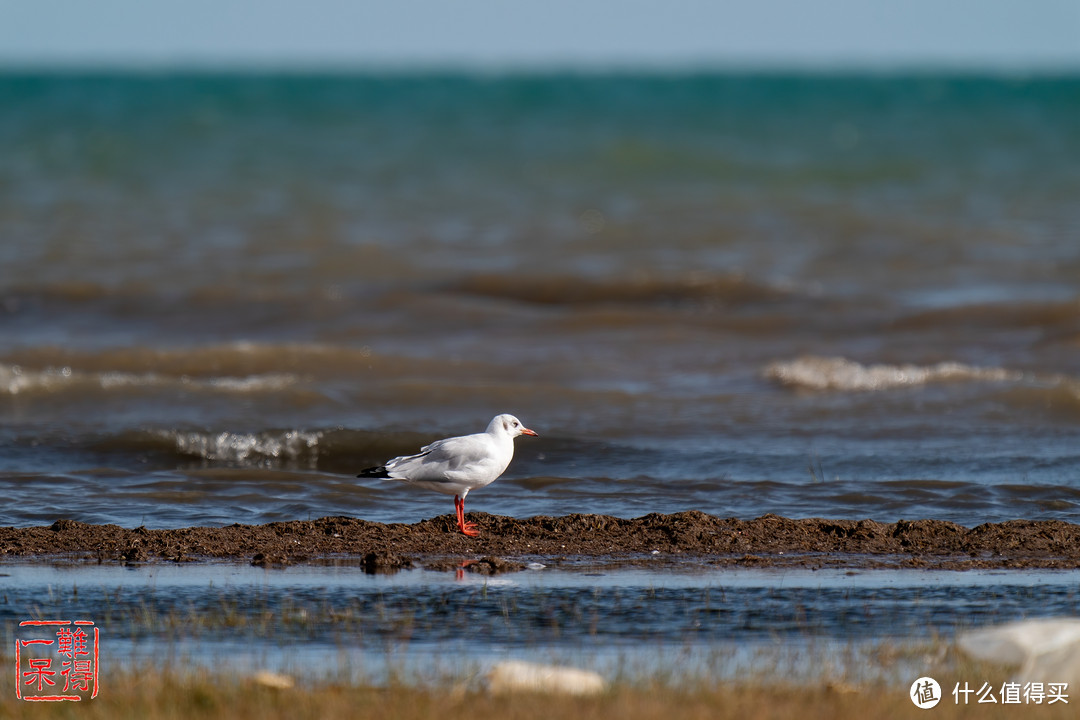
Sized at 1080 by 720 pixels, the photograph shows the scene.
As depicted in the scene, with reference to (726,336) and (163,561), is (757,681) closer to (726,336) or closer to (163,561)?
(163,561)

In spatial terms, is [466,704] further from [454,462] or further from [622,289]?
[622,289]

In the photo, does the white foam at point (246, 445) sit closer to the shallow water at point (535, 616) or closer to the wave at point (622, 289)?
the shallow water at point (535, 616)

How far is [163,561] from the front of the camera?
7.35m

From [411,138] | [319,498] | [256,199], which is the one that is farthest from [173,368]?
[411,138]

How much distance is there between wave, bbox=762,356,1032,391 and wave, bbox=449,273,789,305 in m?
5.02

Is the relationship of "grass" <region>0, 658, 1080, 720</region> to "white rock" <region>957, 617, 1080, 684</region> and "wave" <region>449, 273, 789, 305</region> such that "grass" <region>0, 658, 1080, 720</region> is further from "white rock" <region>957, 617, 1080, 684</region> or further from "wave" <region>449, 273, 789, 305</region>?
"wave" <region>449, 273, 789, 305</region>

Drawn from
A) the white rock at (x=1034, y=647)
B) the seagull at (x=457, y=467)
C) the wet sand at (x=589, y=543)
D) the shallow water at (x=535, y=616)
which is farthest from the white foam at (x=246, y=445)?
the white rock at (x=1034, y=647)

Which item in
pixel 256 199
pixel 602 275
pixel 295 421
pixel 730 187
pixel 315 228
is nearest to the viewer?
pixel 295 421

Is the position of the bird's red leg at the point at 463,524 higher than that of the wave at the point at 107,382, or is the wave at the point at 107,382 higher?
the wave at the point at 107,382

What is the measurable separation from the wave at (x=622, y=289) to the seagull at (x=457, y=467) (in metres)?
11.5

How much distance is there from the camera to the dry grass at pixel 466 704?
473cm

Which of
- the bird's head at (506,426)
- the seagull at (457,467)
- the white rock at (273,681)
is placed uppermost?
the bird's head at (506,426)

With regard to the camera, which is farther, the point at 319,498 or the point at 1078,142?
the point at 1078,142

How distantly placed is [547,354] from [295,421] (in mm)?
4305
